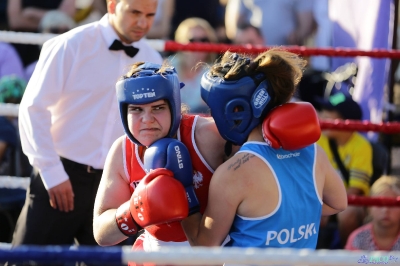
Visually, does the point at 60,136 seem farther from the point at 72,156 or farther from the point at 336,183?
the point at 336,183

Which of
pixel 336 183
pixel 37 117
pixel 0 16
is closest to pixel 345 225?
pixel 336 183

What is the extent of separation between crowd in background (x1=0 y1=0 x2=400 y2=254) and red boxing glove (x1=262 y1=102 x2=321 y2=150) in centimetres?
171

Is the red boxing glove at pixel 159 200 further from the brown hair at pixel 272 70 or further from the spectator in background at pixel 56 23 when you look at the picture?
the spectator in background at pixel 56 23

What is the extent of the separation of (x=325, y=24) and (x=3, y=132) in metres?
2.65

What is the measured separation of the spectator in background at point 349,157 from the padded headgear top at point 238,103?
5.91 feet

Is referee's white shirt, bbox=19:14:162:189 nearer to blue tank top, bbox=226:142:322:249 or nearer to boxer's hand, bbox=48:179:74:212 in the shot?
boxer's hand, bbox=48:179:74:212

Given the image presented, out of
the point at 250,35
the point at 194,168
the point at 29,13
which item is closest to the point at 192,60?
the point at 250,35

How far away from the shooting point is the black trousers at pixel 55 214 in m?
2.99

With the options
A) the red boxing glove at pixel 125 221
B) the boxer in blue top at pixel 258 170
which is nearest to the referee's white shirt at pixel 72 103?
the red boxing glove at pixel 125 221

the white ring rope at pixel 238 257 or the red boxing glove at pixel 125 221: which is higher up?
the white ring rope at pixel 238 257

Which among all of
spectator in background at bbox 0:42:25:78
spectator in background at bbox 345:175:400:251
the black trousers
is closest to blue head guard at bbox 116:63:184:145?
the black trousers

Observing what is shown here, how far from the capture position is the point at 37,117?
2.90 metres

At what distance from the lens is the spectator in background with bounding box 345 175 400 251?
3.62 m

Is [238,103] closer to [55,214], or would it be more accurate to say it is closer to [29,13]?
[55,214]
